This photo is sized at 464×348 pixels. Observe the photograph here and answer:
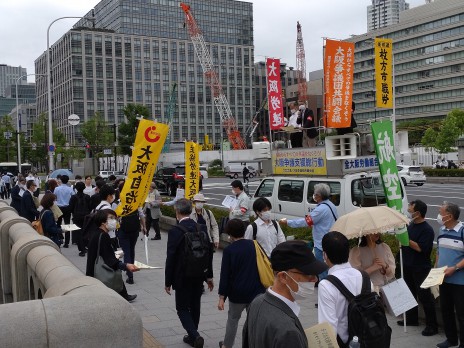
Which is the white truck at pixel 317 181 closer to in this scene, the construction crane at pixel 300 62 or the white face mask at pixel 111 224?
the white face mask at pixel 111 224

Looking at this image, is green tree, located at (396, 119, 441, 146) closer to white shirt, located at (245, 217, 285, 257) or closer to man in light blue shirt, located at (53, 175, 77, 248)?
man in light blue shirt, located at (53, 175, 77, 248)

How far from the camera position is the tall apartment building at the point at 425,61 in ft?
311

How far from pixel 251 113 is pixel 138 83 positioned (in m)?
31.2

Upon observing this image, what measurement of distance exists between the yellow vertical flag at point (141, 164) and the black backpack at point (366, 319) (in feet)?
19.3

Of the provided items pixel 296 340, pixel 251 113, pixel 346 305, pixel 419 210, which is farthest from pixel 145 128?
pixel 251 113

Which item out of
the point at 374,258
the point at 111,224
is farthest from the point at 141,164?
the point at 374,258

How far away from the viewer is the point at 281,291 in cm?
294

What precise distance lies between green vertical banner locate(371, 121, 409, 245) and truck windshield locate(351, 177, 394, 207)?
2.82 meters

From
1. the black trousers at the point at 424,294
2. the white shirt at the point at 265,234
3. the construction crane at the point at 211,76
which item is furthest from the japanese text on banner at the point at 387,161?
the construction crane at the point at 211,76

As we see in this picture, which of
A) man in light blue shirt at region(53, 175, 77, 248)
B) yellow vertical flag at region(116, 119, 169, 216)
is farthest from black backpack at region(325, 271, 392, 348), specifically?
man in light blue shirt at region(53, 175, 77, 248)

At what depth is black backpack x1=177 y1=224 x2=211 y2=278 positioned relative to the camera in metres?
5.81

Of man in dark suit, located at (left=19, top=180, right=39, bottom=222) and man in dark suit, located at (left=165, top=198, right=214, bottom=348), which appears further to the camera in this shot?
man in dark suit, located at (left=19, top=180, right=39, bottom=222)

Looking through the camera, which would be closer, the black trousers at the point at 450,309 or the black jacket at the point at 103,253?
the black trousers at the point at 450,309

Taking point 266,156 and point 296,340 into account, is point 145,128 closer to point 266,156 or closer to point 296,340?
point 266,156
